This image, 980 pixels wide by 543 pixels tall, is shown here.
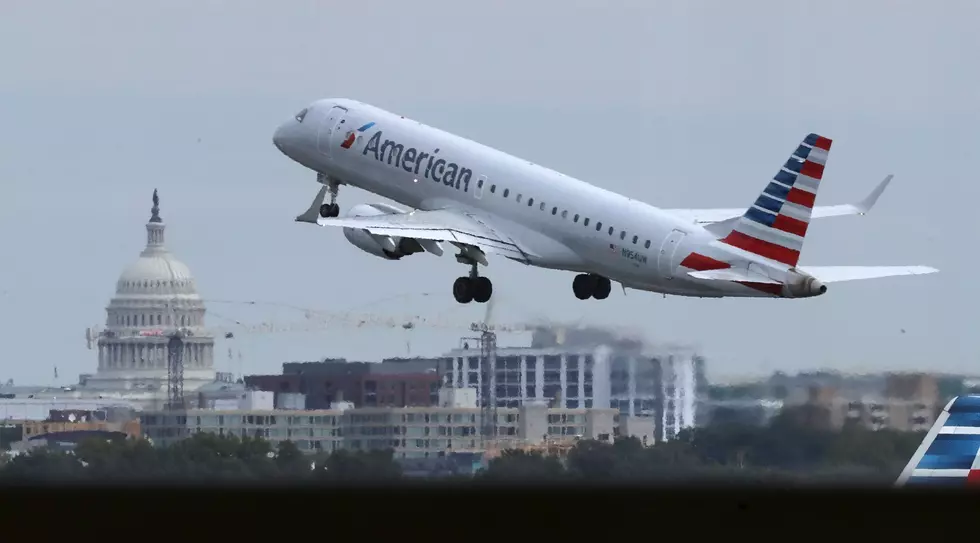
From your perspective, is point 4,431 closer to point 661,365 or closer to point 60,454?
point 60,454

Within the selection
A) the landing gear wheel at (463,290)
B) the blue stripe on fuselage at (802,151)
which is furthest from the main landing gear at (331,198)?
the blue stripe on fuselage at (802,151)

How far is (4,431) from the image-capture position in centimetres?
6738

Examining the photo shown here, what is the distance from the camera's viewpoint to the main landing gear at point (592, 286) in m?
70.6

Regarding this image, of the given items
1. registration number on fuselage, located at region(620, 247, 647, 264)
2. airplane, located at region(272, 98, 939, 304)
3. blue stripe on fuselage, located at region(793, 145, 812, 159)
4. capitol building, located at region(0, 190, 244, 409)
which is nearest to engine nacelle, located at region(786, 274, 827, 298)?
airplane, located at region(272, 98, 939, 304)

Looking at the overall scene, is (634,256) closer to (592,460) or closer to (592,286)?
(592,460)

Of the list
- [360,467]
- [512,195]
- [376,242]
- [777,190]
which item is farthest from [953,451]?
[376,242]

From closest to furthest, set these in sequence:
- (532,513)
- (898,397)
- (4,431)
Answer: (532,513) < (898,397) < (4,431)

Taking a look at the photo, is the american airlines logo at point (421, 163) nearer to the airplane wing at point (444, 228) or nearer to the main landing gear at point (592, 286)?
the airplane wing at point (444, 228)

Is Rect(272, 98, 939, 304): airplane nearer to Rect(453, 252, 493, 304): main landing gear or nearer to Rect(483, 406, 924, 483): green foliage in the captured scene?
Rect(453, 252, 493, 304): main landing gear

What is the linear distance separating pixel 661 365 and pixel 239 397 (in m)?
12.3

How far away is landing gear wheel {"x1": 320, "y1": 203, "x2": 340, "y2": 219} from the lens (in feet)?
248

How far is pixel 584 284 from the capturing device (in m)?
70.8

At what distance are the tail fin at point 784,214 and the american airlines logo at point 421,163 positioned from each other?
11.1m

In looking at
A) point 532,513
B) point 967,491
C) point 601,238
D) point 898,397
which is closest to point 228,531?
point 532,513
